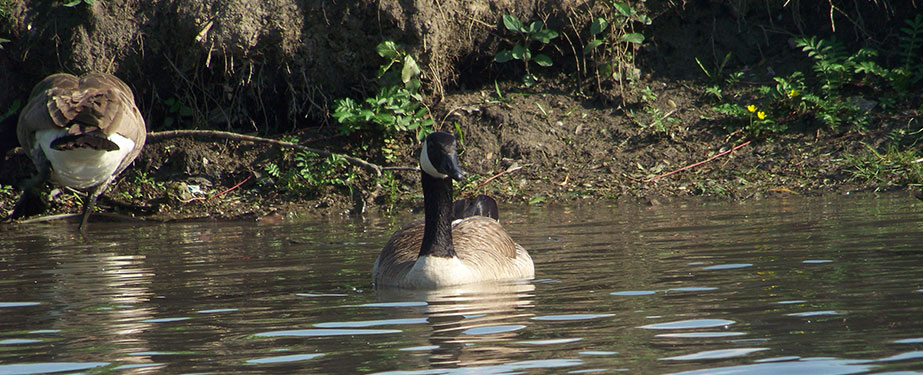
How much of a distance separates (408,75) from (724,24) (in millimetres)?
4437

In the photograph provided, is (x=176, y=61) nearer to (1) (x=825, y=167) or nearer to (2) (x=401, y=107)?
(2) (x=401, y=107)

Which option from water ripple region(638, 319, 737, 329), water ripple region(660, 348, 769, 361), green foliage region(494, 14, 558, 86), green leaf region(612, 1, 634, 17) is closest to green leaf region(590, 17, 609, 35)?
green leaf region(612, 1, 634, 17)

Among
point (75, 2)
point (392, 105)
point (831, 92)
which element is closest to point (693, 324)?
point (392, 105)

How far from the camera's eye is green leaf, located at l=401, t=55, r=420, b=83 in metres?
12.5

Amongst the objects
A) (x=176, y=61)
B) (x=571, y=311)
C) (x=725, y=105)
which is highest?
(x=176, y=61)

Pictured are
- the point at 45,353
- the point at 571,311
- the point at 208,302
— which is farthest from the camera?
the point at 208,302

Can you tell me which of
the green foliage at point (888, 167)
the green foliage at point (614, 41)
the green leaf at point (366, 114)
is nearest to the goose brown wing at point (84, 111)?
the green leaf at point (366, 114)

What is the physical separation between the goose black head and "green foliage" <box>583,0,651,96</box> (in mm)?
6310

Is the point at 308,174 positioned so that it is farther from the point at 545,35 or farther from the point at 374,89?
the point at 545,35

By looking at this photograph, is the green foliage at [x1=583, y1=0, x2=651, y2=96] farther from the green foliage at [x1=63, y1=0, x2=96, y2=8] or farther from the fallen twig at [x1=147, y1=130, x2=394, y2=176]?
the green foliage at [x1=63, y1=0, x2=96, y2=8]

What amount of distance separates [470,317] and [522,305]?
0.44m

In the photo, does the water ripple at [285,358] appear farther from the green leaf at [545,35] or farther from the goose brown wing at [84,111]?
the green leaf at [545,35]

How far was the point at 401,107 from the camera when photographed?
12.5 meters

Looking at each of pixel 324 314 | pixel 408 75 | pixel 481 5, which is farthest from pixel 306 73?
pixel 324 314
